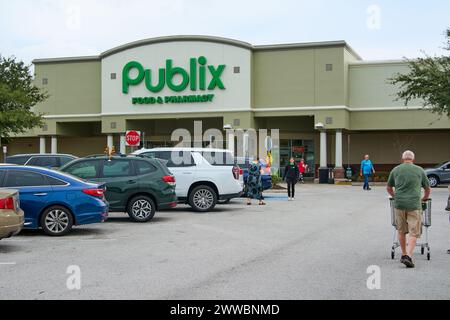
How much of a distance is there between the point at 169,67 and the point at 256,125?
731cm

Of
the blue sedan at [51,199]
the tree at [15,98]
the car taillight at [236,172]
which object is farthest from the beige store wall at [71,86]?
the blue sedan at [51,199]

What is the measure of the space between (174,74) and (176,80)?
44cm

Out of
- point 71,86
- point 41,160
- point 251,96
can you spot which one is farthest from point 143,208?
point 71,86

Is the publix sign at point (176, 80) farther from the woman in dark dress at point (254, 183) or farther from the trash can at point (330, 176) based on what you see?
the woman in dark dress at point (254, 183)

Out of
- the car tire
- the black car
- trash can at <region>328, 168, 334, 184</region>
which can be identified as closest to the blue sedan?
the car tire

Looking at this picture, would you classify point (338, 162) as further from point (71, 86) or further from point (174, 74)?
point (71, 86)

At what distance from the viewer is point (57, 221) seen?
1317 centimetres

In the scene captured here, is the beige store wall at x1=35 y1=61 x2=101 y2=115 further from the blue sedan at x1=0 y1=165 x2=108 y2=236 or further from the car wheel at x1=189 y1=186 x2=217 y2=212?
the blue sedan at x1=0 y1=165 x2=108 y2=236

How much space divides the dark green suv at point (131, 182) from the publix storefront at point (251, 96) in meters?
26.0

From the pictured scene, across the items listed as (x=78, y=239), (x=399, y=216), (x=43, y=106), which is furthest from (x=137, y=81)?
(x=399, y=216)

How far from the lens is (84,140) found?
52.3 meters

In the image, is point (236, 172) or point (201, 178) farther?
point (236, 172)
